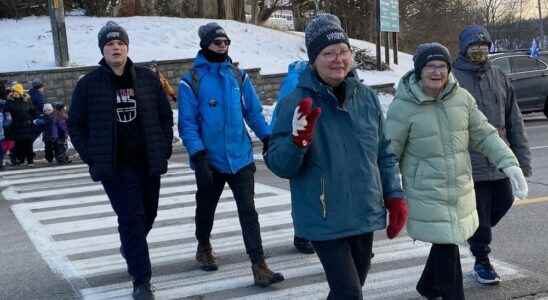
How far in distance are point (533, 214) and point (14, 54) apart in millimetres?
15698

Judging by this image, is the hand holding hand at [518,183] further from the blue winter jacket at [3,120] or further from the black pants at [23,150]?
the black pants at [23,150]

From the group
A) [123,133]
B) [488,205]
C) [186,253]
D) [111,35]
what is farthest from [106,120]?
[488,205]

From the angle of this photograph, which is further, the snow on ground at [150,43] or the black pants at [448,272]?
the snow on ground at [150,43]

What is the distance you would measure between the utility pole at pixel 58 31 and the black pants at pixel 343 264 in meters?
→ 16.1

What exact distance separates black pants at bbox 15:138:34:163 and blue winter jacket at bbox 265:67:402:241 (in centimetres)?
1182

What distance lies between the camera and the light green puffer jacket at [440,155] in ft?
13.8

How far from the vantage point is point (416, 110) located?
432cm

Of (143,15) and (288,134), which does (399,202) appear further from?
(143,15)

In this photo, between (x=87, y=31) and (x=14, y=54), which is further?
(x=87, y=31)

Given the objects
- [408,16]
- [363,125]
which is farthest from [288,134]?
[408,16]

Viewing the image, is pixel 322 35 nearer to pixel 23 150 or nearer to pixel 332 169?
pixel 332 169

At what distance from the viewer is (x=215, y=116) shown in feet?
17.5

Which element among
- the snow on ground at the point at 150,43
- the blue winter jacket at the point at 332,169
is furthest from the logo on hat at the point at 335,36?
the snow on ground at the point at 150,43

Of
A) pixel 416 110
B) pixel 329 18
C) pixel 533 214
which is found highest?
pixel 329 18
